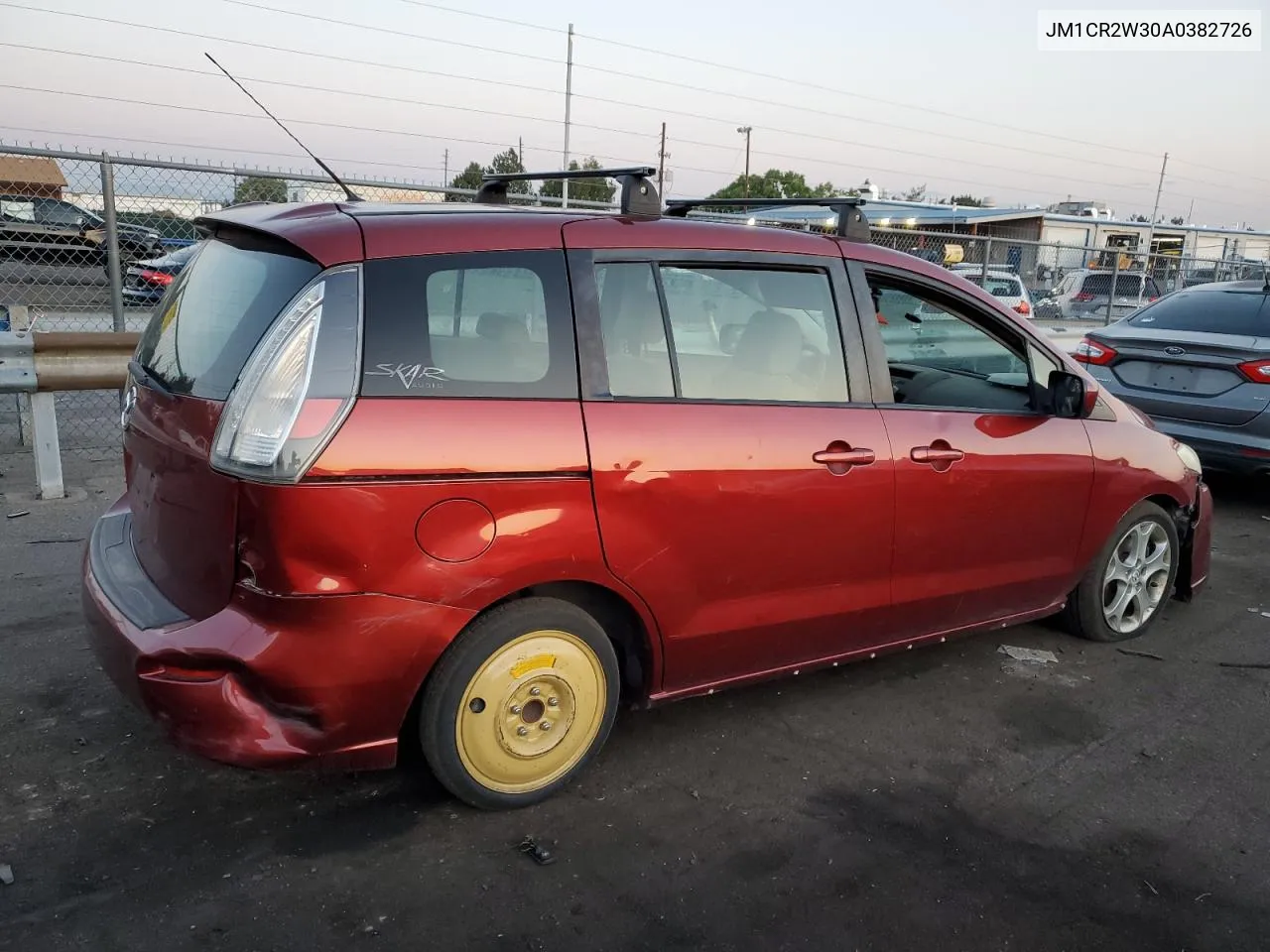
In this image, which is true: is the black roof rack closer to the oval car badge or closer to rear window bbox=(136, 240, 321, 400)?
rear window bbox=(136, 240, 321, 400)

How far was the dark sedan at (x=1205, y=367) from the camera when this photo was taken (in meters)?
6.59

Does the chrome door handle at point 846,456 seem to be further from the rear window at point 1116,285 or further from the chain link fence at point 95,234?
the rear window at point 1116,285

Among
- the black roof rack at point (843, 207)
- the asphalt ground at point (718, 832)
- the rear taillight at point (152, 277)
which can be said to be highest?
the black roof rack at point (843, 207)

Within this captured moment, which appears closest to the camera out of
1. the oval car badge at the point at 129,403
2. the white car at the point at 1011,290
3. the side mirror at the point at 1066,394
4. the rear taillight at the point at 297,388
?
the rear taillight at the point at 297,388

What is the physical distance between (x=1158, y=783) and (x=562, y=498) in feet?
7.46

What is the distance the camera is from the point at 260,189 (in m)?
7.87

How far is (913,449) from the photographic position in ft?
11.7

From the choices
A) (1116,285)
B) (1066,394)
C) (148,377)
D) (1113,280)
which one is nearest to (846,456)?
(1066,394)

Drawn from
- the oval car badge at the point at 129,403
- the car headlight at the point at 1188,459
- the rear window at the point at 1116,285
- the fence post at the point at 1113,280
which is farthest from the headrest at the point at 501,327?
the rear window at the point at 1116,285

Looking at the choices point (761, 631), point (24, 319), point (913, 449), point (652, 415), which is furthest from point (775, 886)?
point (24, 319)

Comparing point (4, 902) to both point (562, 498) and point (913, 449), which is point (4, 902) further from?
point (913, 449)

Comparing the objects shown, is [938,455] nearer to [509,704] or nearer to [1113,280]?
[509,704]

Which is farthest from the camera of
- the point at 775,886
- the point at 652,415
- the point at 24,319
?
the point at 24,319

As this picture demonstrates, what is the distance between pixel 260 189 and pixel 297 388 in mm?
6077
